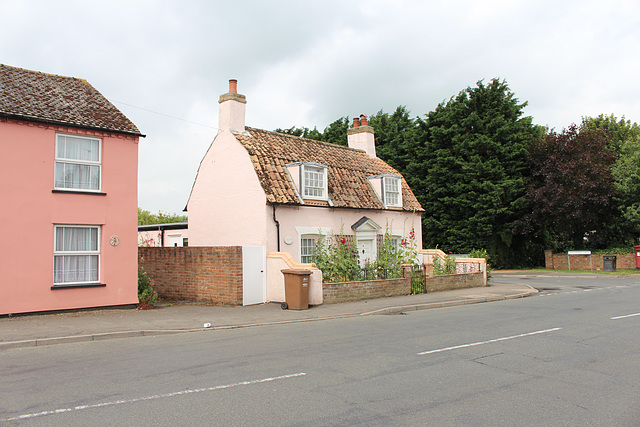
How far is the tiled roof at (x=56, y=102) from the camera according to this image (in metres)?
13.1

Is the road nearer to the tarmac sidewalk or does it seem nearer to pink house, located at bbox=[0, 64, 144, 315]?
the tarmac sidewalk

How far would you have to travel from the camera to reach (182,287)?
1762 cm

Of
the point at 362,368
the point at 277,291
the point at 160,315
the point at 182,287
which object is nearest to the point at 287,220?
the point at 277,291

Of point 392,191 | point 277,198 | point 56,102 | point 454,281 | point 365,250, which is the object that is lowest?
point 454,281

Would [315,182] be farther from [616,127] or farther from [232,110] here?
[616,127]

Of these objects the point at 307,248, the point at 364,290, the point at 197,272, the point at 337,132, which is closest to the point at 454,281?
the point at 364,290

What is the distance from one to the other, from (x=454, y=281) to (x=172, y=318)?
12025 millimetres

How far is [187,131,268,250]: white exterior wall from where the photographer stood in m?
17.6

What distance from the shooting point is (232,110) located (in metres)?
19.3

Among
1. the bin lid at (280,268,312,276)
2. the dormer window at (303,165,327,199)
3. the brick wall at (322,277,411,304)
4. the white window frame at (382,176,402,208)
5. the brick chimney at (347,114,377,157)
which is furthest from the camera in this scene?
the brick chimney at (347,114,377,157)

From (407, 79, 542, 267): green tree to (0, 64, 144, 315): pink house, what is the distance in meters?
24.4

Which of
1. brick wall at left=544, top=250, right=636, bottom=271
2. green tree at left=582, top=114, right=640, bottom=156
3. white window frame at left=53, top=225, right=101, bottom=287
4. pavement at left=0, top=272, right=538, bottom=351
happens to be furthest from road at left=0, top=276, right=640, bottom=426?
green tree at left=582, top=114, right=640, bottom=156

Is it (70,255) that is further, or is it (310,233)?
(310,233)

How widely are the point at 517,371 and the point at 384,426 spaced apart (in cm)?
313
